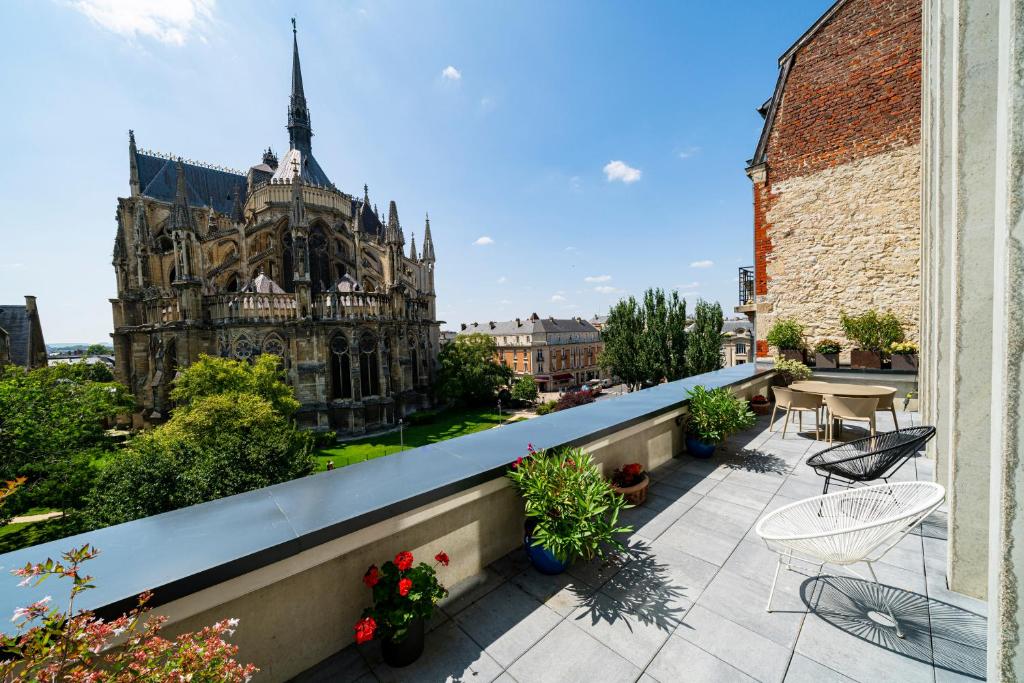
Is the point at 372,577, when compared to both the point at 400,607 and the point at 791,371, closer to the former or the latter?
the point at 400,607

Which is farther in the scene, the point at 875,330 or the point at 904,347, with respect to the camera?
the point at 875,330

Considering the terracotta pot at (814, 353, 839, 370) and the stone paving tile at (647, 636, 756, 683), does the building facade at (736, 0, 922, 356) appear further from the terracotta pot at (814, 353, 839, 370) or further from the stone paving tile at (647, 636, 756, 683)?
the stone paving tile at (647, 636, 756, 683)

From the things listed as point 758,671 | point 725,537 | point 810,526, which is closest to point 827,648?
point 758,671

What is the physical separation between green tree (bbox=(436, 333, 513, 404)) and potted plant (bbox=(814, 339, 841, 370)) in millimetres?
24259

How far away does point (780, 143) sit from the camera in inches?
428

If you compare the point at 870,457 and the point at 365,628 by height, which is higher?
the point at 870,457

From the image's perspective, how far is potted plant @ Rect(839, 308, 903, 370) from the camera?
8.95 meters

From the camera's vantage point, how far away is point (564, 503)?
2922 millimetres

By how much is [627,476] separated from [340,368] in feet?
71.4

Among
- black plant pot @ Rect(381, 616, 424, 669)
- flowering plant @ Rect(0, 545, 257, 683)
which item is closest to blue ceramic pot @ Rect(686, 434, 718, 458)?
black plant pot @ Rect(381, 616, 424, 669)

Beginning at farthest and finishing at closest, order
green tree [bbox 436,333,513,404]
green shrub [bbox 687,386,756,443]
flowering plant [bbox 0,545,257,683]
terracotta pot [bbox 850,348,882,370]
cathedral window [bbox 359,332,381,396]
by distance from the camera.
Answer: green tree [bbox 436,333,513,404], cathedral window [bbox 359,332,381,396], terracotta pot [bbox 850,348,882,370], green shrub [bbox 687,386,756,443], flowering plant [bbox 0,545,257,683]

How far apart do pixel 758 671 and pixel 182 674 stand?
9.28 feet

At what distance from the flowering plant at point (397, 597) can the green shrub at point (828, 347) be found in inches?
454

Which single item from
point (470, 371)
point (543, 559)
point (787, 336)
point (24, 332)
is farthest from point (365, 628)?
point (24, 332)
